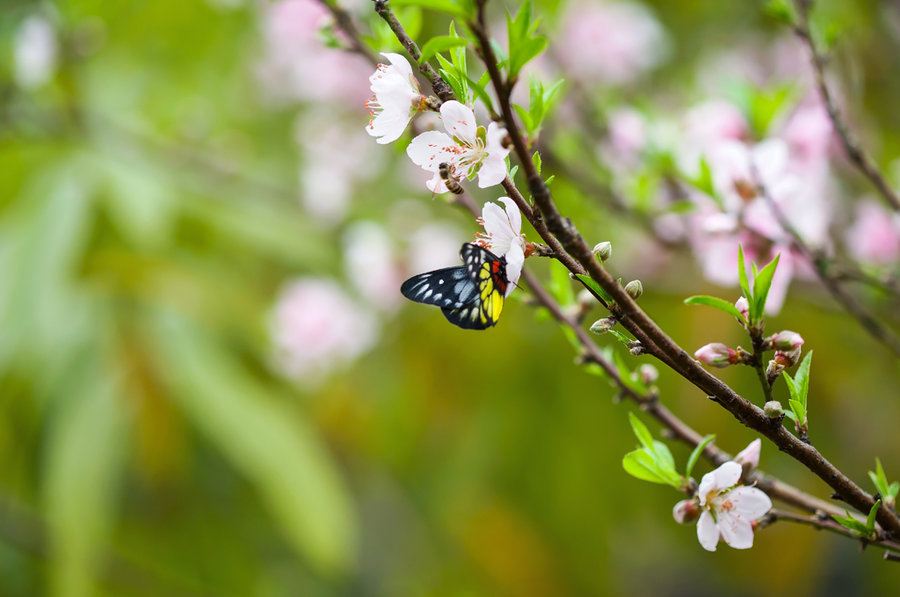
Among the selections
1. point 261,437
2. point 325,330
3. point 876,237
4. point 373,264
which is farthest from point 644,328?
point 325,330

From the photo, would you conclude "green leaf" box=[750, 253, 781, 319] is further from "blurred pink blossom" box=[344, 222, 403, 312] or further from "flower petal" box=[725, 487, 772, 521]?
"blurred pink blossom" box=[344, 222, 403, 312]

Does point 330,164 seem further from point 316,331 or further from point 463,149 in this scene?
point 463,149

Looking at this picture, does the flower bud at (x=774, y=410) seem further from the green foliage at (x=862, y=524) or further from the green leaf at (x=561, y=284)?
the green leaf at (x=561, y=284)

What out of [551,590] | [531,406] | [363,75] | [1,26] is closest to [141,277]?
[1,26]

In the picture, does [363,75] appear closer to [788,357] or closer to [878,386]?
[878,386]

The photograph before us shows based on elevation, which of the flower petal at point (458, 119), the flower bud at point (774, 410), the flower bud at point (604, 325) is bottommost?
the flower bud at point (774, 410)

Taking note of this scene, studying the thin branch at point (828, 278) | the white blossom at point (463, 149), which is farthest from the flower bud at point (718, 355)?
the thin branch at point (828, 278)
